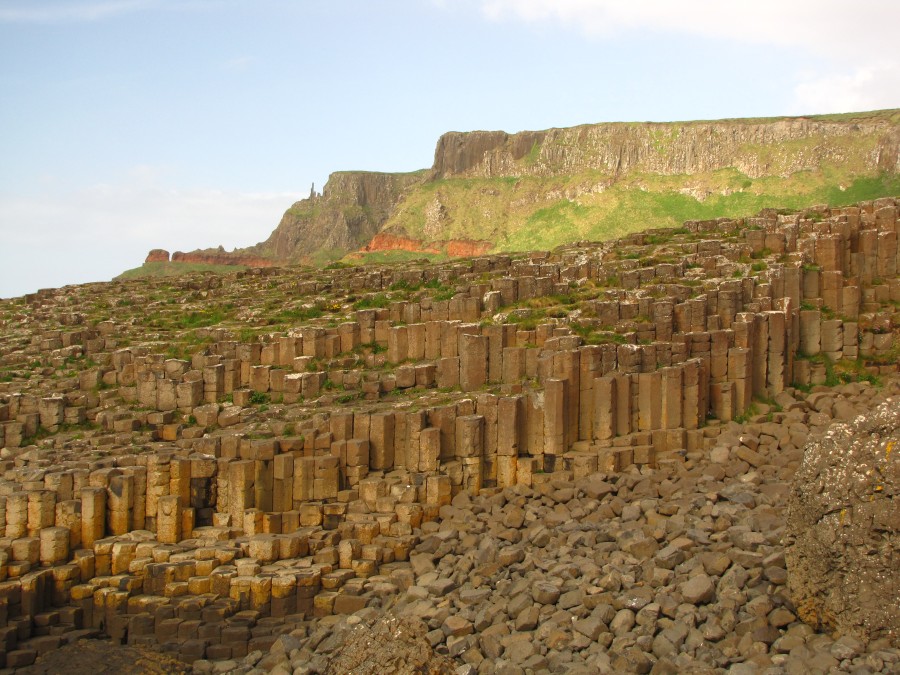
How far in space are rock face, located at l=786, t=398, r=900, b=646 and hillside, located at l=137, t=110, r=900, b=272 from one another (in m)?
53.0

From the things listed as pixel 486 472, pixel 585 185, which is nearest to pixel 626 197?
pixel 585 185

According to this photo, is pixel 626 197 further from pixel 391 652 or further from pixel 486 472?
pixel 391 652

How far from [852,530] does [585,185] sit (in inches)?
2698

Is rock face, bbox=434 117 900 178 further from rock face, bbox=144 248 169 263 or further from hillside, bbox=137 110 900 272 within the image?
rock face, bbox=144 248 169 263

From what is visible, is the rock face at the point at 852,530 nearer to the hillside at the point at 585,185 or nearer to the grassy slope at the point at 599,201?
the hillside at the point at 585,185

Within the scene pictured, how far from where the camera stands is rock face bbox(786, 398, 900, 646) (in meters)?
11.5

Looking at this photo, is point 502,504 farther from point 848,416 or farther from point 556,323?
point 848,416

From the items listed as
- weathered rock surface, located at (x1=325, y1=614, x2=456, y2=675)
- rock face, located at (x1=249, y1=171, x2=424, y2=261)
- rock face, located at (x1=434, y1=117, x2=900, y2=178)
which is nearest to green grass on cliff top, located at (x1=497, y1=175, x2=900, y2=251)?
rock face, located at (x1=434, y1=117, x2=900, y2=178)

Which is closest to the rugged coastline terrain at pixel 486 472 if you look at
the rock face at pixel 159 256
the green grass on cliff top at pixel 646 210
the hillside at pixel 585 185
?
the green grass on cliff top at pixel 646 210

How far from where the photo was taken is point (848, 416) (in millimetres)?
20344

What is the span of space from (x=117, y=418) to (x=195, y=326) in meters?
6.93

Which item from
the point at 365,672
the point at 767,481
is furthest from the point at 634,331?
the point at 365,672

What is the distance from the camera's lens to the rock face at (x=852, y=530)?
11547mm

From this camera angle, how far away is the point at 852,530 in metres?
11.8
